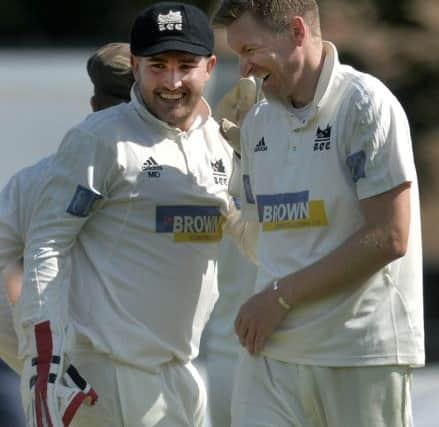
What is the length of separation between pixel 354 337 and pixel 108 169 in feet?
3.06

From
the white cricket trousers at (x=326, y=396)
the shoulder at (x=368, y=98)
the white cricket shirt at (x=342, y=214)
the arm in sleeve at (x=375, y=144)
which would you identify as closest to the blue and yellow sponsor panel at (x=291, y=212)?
the white cricket shirt at (x=342, y=214)

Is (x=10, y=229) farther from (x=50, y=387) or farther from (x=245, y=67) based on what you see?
(x=245, y=67)

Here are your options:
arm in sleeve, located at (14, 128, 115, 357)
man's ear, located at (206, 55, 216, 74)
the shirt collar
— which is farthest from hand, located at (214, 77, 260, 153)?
arm in sleeve, located at (14, 128, 115, 357)

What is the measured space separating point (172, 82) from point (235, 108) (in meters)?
0.40

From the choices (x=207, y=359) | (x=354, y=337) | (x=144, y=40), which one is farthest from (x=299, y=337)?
(x=207, y=359)

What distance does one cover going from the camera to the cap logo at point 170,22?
545 centimetres

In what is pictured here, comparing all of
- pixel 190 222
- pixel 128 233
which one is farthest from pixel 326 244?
pixel 128 233

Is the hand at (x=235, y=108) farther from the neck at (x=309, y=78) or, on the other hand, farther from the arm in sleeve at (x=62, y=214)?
the arm in sleeve at (x=62, y=214)

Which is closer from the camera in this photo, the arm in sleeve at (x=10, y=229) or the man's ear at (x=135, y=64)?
the man's ear at (x=135, y=64)

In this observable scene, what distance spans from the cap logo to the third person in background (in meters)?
0.22

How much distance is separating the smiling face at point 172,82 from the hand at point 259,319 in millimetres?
696

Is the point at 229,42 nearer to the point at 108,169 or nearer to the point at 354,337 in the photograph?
the point at 108,169

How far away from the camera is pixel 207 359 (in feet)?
22.9

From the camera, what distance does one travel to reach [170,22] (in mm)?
5461
